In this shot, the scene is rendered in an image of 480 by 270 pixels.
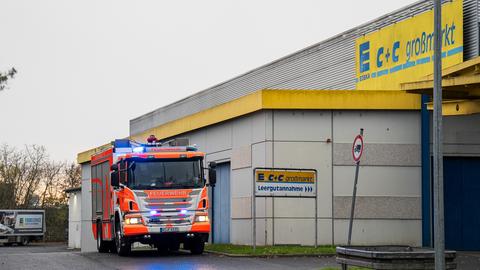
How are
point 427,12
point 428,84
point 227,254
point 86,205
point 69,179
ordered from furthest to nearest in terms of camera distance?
1. point 69,179
2. point 86,205
3. point 427,12
4. point 227,254
5. point 428,84

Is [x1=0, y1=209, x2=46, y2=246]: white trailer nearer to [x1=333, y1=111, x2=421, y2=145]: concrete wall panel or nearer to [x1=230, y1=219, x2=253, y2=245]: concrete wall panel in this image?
[x1=230, y1=219, x2=253, y2=245]: concrete wall panel

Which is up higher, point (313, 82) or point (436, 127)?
point (313, 82)

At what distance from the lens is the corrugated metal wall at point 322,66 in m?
26.9

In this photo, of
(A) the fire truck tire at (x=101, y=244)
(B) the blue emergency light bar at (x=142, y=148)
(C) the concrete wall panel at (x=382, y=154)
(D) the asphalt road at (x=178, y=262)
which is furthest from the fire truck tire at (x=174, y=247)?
(C) the concrete wall panel at (x=382, y=154)

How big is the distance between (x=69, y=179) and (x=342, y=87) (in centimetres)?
6181

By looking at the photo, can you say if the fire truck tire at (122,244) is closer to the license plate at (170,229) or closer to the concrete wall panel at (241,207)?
the license plate at (170,229)

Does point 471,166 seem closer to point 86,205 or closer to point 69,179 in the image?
point 86,205

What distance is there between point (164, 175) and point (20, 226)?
55.4 m

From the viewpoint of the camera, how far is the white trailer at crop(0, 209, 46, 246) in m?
75.4

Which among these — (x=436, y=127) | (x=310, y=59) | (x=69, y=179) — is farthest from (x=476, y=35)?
(x=69, y=179)

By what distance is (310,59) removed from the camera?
125 ft

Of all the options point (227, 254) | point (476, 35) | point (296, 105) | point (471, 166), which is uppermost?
point (476, 35)

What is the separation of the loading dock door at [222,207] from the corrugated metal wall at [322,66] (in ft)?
19.6

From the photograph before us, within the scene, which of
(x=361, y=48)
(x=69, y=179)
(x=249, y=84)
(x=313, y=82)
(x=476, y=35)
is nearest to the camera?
(x=476, y=35)
